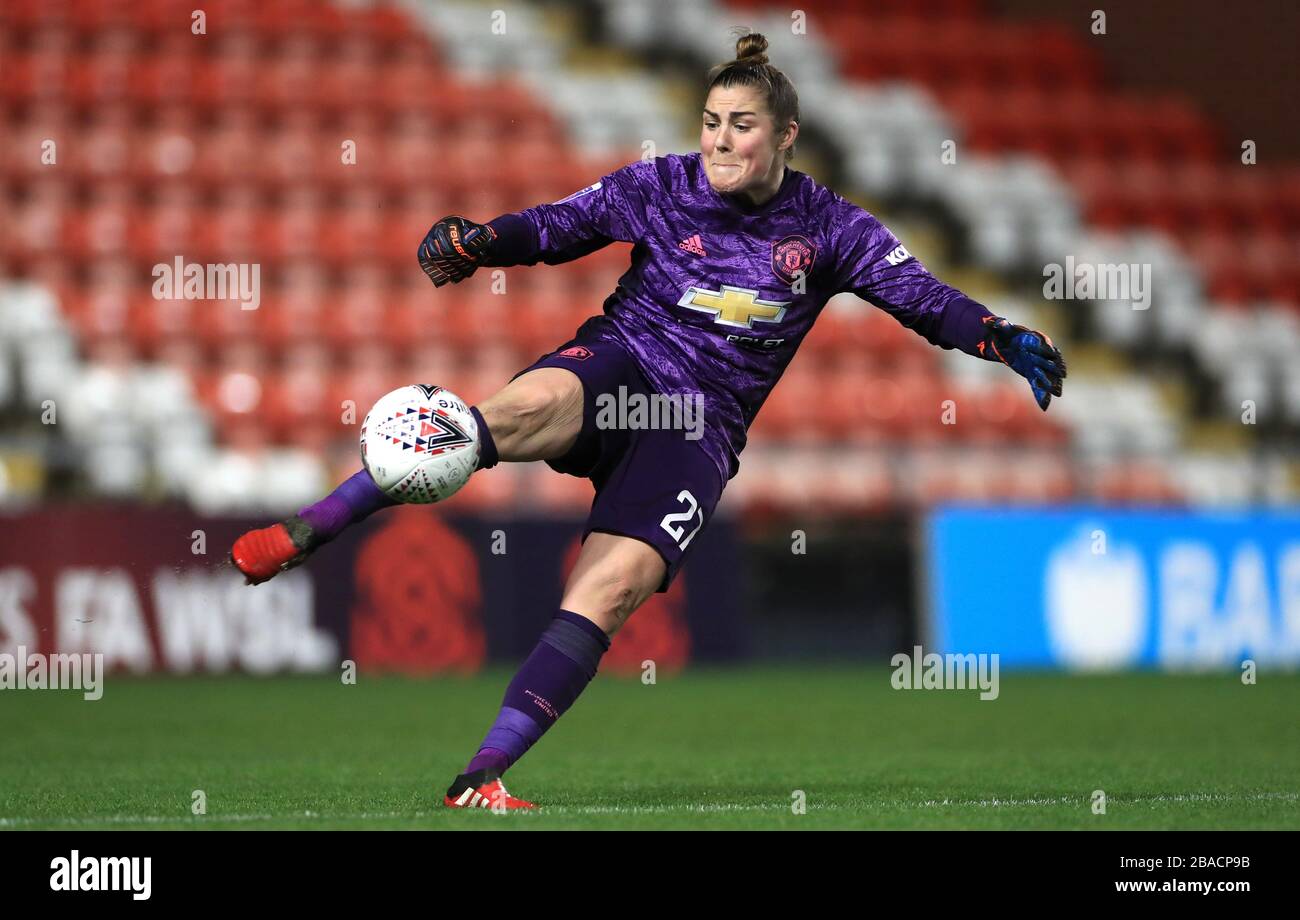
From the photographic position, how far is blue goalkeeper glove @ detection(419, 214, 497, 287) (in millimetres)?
5305

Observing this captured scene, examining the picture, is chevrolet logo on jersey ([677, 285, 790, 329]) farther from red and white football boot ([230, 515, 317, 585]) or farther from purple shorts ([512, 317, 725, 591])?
red and white football boot ([230, 515, 317, 585])

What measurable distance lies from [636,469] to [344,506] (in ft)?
3.29

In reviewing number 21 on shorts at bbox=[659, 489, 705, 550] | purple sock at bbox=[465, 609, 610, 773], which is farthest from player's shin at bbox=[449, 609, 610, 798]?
number 21 on shorts at bbox=[659, 489, 705, 550]

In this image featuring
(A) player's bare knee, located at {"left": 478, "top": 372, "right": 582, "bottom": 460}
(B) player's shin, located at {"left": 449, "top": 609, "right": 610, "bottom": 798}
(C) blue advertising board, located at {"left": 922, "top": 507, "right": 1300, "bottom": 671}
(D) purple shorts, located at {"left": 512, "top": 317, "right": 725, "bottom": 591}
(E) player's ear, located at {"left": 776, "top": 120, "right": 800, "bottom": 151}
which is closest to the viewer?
(A) player's bare knee, located at {"left": 478, "top": 372, "right": 582, "bottom": 460}

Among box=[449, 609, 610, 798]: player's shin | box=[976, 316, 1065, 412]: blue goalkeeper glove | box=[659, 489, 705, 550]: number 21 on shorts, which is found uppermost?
box=[976, 316, 1065, 412]: blue goalkeeper glove

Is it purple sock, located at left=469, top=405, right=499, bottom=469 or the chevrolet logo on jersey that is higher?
the chevrolet logo on jersey

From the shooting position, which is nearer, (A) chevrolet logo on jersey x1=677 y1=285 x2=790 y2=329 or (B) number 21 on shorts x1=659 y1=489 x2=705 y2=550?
(B) number 21 on shorts x1=659 y1=489 x2=705 y2=550

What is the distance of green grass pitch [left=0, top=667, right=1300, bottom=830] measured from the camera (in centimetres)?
511

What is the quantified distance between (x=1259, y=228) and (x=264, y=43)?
384 inches

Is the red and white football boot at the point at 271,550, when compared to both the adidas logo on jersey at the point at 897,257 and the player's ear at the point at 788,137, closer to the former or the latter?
the player's ear at the point at 788,137

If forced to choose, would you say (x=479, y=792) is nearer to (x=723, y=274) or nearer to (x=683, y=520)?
(x=683, y=520)

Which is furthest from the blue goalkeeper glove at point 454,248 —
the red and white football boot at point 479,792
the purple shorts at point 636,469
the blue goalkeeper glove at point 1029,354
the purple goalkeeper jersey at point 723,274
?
the blue goalkeeper glove at point 1029,354

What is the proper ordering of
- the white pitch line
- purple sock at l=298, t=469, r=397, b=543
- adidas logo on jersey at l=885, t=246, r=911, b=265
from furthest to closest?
1. adidas logo on jersey at l=885, t=246, r=911, b=265
2. the white pitch line
3. purple sock at l=298, t=469, r=397, b=543
